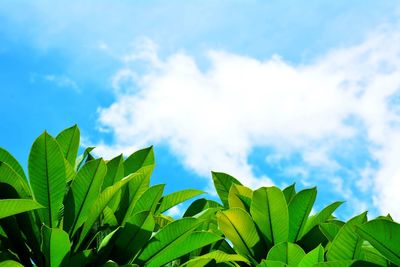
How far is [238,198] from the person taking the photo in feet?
10.2

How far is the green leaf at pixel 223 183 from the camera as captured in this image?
11.1 ft

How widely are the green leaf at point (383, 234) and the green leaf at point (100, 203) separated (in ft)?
3.39

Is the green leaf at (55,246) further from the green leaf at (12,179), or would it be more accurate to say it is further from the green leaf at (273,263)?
the green leaf at (273,263)

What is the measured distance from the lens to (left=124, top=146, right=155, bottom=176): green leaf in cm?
320

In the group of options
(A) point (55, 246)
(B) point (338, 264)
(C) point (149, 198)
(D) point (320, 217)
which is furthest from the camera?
(D) point (320, 217)

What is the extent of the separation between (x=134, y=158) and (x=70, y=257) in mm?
791

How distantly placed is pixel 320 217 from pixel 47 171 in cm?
149

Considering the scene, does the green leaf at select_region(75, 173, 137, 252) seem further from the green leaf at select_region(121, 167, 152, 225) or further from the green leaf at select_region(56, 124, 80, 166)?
the green leaf at select_region(56, 124, 80, 166)

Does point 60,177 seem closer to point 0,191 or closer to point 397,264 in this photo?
point 0,191

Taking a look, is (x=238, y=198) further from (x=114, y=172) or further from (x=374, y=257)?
(x=374, y=257)

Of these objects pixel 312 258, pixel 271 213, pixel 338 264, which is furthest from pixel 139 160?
pixel 338 264

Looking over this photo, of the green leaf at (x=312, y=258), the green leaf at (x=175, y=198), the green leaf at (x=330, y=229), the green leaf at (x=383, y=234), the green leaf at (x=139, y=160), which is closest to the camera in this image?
the green leaf at (x=383, y=234)

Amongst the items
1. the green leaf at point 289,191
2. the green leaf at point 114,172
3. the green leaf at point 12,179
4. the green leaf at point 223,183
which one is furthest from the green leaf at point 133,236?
the green leaf at point 289,191

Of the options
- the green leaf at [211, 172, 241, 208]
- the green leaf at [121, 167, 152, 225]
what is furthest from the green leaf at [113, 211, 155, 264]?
the green leaf at [211, 172, 241, 208]
